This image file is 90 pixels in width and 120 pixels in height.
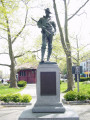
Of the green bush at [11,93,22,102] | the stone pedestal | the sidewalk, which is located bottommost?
the sidewalk

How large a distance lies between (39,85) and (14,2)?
8.39 meters

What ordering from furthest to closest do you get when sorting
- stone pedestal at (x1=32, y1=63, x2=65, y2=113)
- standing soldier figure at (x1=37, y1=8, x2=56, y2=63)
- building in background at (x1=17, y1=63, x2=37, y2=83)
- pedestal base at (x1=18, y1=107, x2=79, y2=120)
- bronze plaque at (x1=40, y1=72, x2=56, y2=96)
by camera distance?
building in background at (x1=17, y1=63, x2=37, y2=83), standing soldier figure at (x1=37, y1=8, x2=56, y2=63), bronze plaque at (x1=40, y1=72, x2=56, y2=96), stone pedestal at (x1=32, y1=63, x2=65, y2=113), pedestal base at (x1=18, y1=107, x2=79, y2=120)

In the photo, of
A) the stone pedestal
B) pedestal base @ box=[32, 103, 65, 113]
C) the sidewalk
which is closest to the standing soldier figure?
the stone pedestal

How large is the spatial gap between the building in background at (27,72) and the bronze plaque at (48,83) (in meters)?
33.0

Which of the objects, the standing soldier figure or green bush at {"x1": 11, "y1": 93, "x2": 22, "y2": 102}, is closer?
the standing soldier figure

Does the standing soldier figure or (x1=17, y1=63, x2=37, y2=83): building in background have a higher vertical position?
the standing soldier figure

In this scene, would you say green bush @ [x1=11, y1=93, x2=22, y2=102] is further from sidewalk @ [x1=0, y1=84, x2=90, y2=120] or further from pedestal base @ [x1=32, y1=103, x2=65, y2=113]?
pedestal base @ [x1=32, y1=103, x2=65, y2=113]

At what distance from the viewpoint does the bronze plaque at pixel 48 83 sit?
6.57 metres

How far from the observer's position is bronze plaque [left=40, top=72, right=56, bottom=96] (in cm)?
657

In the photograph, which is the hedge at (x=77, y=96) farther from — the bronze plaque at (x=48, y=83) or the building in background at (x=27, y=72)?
the building in background at (x=27, y=72)

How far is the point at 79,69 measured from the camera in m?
12.2

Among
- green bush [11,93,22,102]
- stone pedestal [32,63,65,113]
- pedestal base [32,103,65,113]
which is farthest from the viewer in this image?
green bush [11,93,22,102]

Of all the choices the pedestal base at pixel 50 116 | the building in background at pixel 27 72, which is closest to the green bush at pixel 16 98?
the pedestal base at pixel 50 116

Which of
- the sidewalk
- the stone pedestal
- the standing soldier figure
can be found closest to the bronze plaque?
the stone pedestal
